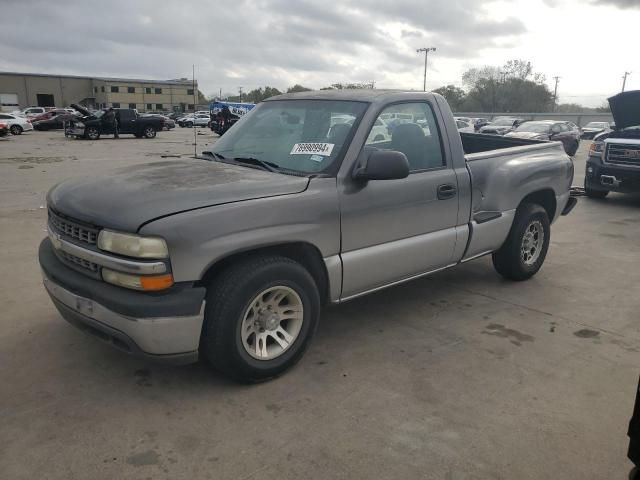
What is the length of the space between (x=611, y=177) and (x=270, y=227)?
8.70m

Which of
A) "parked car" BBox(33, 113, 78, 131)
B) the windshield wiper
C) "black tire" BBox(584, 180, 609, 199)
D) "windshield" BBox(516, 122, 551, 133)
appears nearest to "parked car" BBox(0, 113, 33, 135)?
"parked car" BBox(33, 113, 78, 131)

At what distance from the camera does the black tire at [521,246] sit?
5.02 m

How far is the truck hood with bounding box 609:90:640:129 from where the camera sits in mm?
8633

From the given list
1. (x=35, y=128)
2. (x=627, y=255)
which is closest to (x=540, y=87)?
(x=35, y=128)

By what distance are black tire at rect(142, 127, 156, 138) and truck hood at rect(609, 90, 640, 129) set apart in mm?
24873

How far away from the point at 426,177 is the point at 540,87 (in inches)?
3573

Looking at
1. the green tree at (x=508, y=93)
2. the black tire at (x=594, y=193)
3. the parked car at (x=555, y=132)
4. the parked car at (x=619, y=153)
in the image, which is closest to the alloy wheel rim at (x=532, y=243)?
the parked car at (x=619, y=153)

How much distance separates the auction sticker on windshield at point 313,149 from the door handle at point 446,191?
101 centimetres

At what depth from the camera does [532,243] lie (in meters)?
5.34

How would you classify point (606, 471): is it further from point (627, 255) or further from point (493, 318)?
point (627, 255)

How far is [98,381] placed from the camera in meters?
3.26

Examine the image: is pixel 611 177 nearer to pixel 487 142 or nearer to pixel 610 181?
pixel 610 181

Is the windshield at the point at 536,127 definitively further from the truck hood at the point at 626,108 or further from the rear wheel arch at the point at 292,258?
the rear wheel arch at the point at 292,258

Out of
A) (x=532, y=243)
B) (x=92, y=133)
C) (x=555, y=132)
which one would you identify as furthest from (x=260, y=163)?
(x=92, y=133)
